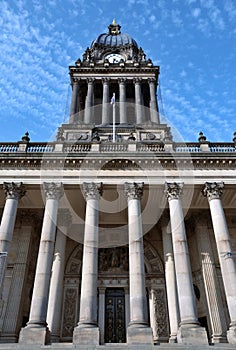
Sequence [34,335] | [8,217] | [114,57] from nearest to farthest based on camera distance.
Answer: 1. [34,335]
2. [8,217]
3. [114,57]

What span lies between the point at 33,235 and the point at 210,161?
1526 centimetres

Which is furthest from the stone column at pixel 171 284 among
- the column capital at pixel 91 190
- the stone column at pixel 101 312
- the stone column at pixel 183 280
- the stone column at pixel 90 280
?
the column capital at pixel 91 190

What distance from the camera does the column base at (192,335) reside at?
53.1ft

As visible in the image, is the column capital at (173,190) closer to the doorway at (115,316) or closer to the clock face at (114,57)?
the doorway at (115,316)

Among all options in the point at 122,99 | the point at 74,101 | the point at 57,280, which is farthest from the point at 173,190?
the point at 74,101

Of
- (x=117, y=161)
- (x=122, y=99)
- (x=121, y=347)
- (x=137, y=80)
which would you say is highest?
(x=137, y=80)

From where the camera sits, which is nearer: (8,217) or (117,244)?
(8,217)

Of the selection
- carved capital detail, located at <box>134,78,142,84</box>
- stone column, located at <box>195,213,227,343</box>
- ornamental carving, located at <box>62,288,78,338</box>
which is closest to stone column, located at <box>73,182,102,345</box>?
ornamental carving, located at <box>62,288,78,338</box>

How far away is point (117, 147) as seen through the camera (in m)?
24.5

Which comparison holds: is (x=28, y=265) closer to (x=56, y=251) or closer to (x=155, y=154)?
(x=56, y=251)

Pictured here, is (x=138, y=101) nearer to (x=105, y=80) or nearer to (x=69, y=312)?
(x=105, y=80)

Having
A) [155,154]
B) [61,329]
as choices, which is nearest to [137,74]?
[155,154]

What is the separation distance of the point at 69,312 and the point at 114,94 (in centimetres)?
2347

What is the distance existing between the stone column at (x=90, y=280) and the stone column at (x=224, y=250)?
757cm
